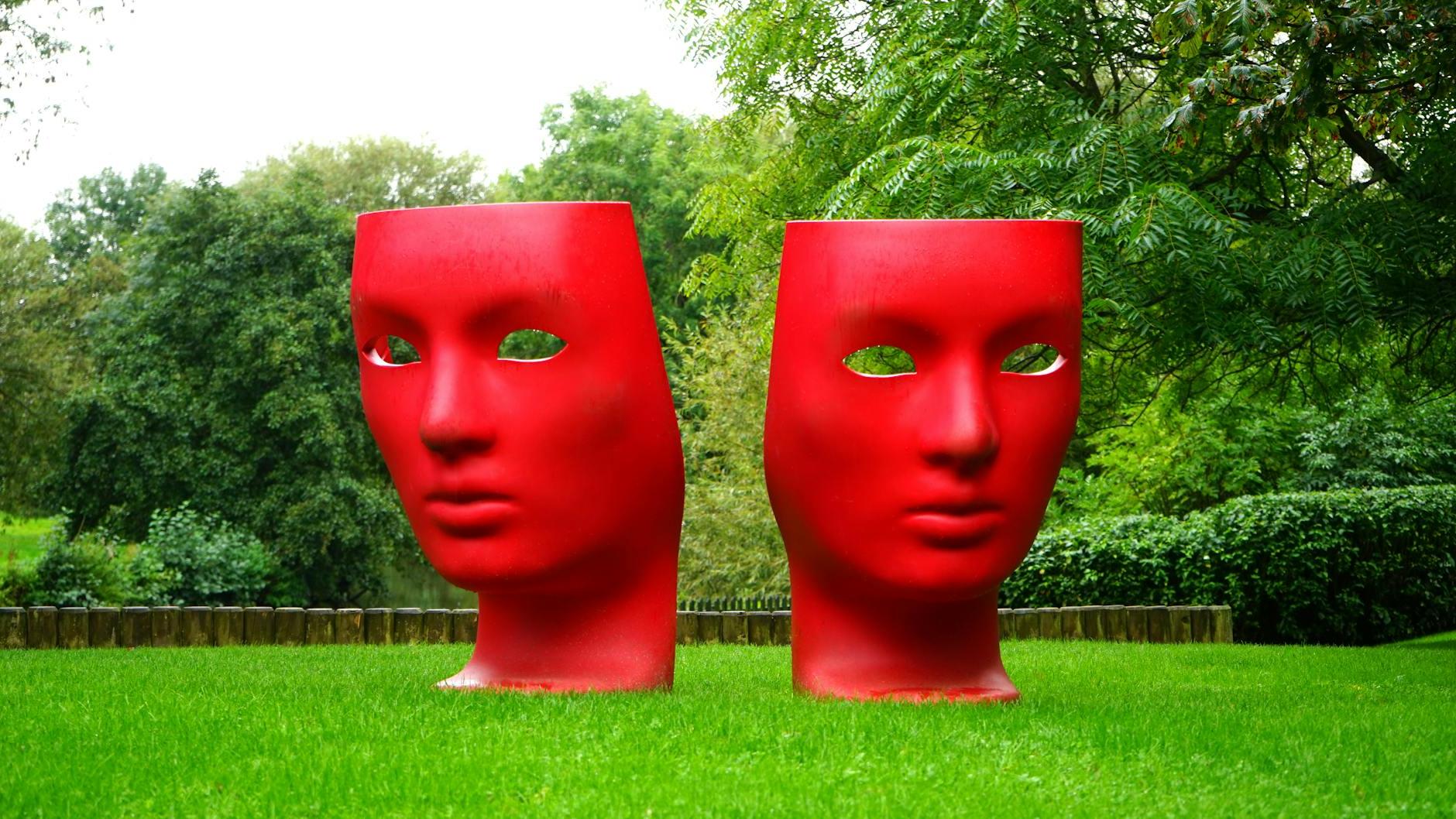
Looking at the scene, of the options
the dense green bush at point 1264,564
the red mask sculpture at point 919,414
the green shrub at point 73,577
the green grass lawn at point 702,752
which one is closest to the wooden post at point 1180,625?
the dense green bush at point 1264,564

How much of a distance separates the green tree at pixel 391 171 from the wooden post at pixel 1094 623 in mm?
25457

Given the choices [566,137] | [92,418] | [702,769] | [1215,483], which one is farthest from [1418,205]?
[566,137]

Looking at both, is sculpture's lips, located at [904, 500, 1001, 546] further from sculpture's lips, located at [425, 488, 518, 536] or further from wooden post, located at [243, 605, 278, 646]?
wooden post, located at [243, 605, 278, 646]

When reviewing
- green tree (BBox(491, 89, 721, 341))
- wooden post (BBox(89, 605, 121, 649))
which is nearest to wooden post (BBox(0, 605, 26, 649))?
wooden post (BBox(89, 605, 121, 649))

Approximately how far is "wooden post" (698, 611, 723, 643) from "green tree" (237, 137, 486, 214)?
24.7 metres

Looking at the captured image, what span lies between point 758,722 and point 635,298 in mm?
2338

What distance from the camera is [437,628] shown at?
1258 centimetres

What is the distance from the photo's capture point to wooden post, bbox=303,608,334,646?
12438 millimetres

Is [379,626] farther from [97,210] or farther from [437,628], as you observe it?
[97,210]

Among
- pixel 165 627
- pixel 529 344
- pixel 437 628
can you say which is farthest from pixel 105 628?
pixel 529 344

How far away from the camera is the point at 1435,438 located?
62.6 feet

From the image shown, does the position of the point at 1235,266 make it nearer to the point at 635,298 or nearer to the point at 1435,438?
the point at 635,298

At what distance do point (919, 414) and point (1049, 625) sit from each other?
6443mm

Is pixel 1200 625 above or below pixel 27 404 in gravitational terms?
below
